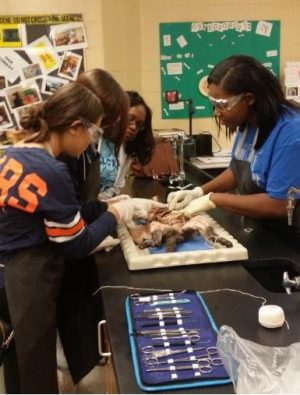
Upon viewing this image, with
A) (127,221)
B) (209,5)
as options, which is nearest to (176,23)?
(209,5)

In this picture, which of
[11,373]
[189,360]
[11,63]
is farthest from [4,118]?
[189,360]

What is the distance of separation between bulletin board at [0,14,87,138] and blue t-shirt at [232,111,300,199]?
1.99m

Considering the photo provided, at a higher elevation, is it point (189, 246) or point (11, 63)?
point (11, 63)

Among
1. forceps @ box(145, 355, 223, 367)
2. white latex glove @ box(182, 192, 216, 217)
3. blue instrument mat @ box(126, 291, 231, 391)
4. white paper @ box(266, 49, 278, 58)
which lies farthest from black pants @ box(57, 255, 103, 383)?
white paper @ box(266, 49, 278, 58)

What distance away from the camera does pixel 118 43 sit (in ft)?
11.5

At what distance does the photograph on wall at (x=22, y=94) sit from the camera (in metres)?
3.34

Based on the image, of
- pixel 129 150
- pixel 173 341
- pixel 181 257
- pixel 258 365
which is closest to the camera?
pixel 258 365

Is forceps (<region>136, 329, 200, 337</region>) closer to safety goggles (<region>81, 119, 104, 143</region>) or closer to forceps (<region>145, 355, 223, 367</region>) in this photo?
forceps (<region>145, 355, 223, 367</region>)

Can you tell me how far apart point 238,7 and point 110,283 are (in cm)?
317

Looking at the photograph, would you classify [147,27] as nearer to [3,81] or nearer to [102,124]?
[3,81]

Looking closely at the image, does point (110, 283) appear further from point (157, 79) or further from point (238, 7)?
point (238, 7)

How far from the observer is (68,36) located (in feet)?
10.8

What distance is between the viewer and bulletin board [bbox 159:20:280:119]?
12.6 feet

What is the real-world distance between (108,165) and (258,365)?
1.56 metres
